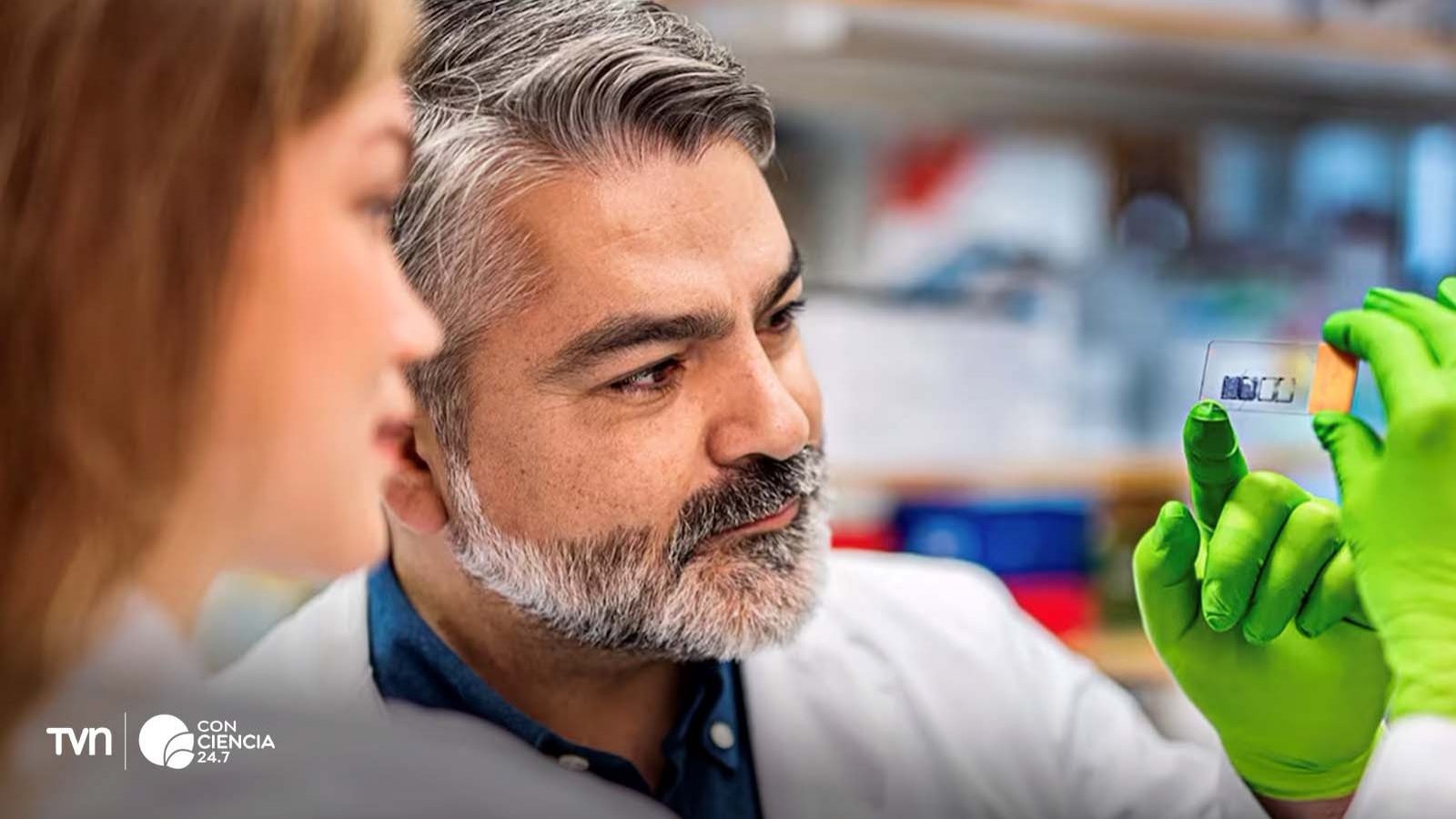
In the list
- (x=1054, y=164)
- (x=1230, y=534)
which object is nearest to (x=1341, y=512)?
(x=1230, y=534)

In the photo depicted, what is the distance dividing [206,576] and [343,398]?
99 mm

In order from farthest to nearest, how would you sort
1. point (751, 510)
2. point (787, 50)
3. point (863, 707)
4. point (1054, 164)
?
point (1054, 164)
point (787, 50)
point (863, 707)
point (751, 510)

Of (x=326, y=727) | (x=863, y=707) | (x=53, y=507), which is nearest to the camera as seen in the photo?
(x=53, y=507)

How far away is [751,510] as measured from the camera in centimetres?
84

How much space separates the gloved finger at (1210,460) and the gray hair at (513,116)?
0.98ft

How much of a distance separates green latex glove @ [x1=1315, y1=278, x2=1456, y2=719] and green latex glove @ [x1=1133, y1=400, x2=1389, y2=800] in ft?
0.14

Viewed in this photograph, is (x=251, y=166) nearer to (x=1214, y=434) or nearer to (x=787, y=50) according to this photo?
(x=1214, y=434)

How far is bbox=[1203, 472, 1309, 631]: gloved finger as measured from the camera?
0.80 meters

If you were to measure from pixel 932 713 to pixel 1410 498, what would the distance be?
376 mm

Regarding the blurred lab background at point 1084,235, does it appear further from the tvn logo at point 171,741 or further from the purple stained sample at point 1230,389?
the tvn logo at point 171,741

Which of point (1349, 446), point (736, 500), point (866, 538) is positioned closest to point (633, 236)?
point (736, 500)

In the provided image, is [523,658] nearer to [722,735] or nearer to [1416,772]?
[722,735]

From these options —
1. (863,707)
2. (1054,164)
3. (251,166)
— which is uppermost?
(251,166)

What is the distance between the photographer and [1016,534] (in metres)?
1.67
